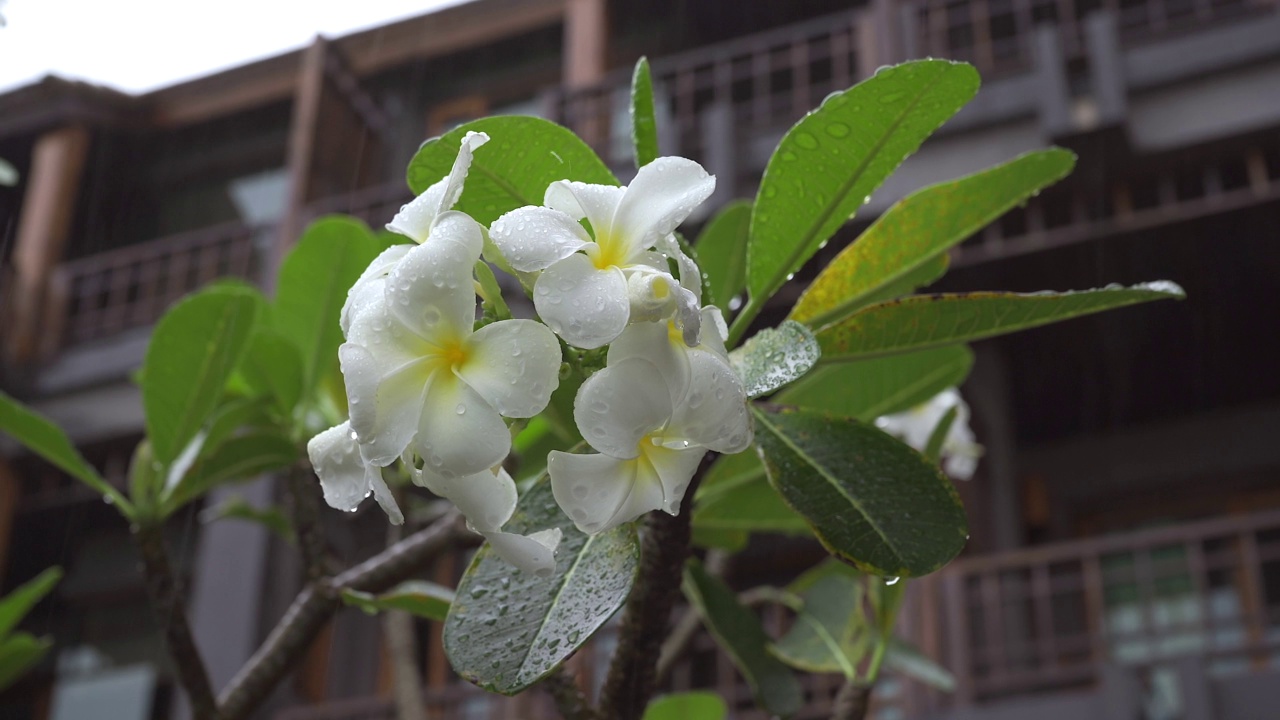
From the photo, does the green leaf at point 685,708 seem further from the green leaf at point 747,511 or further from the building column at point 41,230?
the building column at point 41,230

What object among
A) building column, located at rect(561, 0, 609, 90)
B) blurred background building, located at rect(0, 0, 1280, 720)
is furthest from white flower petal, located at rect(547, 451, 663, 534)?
building column, located at rect(561, 0, 609, 90)

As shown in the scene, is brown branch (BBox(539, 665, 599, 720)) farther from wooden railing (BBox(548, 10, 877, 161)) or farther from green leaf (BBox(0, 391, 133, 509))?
wooden railing (BBox(548, 10, 877, 161))

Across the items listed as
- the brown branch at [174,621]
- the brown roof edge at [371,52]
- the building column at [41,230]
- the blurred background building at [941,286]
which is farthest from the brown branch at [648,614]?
the brown roof edge at [371,52]

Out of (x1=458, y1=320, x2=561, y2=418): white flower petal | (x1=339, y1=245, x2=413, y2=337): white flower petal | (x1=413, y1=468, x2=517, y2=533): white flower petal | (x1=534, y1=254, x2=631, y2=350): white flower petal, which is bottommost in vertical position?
(x1=413, y1=468, x2=517, y2=533): white flower petal

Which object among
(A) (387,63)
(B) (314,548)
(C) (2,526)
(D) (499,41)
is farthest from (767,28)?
(B) (314,548)

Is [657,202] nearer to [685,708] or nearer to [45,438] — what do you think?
[685,708]

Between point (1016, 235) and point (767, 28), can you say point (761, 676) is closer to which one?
point (1016, 235)
